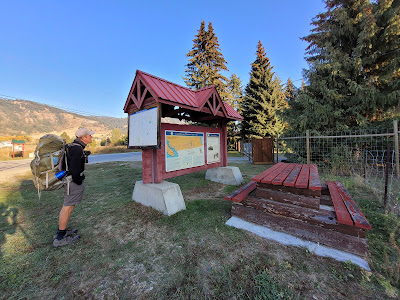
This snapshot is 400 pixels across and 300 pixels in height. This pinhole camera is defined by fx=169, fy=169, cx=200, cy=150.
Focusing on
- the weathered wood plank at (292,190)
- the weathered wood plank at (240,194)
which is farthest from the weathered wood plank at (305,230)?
the weathered wood plank at (292,190)

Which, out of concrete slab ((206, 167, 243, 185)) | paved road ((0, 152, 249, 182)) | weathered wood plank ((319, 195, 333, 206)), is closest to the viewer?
weathered wood plank ((319, 195, 333, 206))

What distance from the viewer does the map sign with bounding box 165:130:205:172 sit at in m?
4.07

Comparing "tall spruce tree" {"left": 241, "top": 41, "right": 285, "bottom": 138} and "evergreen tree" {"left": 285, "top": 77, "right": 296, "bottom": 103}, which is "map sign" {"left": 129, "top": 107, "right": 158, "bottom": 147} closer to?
"evergreen tree" {"left": 285, "top": 77, "right": 296, "bottom": 103}

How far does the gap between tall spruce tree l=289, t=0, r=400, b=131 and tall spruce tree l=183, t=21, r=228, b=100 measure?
11.0 meters

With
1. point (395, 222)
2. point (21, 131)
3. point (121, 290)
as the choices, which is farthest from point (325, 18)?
point (21, 131)

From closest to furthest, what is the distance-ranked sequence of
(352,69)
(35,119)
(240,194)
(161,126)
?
(240,194)
(161,126)
(352,69)
(35,119)

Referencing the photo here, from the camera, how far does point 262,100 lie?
18.1 meters

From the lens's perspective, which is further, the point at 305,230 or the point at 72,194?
the point at 72,194

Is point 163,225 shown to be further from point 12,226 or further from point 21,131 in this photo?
point 21,131

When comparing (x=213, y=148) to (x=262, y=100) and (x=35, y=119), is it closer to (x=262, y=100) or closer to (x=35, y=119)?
(x=262, y=100)

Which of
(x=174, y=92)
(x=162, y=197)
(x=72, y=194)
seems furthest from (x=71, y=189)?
(x=174, y=92)

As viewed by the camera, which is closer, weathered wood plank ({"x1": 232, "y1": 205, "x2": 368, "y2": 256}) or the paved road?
weathered wood plank ({"x1": 232, "y1": 205, "x2": 368, "y2": 256})

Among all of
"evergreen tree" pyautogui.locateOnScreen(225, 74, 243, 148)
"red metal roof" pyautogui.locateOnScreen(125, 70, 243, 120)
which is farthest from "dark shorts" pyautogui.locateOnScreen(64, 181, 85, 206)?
"evergreen tree" pyautogui.locateOnScreen(225, 74, 243, 148)

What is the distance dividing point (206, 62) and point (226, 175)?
17.1 m
